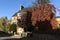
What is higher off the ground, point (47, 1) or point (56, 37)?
point (47, 1)

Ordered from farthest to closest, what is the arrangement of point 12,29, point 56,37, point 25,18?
point 12,29 < point 25,18 < point 56,37

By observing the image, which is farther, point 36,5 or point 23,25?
point 23,25

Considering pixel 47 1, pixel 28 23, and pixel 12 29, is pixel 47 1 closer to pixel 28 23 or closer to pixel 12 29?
pixel 28 23

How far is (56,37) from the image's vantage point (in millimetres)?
24906

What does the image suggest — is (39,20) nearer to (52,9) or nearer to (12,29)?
(52,9)

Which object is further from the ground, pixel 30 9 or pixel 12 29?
pixel 30 9

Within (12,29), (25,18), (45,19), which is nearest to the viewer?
(45,19)

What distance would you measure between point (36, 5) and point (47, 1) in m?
→ 3.66

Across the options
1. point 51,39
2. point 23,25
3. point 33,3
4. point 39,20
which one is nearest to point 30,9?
point 33,3

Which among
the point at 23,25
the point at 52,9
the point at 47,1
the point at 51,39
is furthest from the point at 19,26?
the point at 51,39

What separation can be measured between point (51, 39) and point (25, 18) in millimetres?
31271

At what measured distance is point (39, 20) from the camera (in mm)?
43031

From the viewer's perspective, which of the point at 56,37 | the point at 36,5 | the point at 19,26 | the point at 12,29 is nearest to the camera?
the point at 56,37

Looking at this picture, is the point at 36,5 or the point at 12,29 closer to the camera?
the point at 36,5
